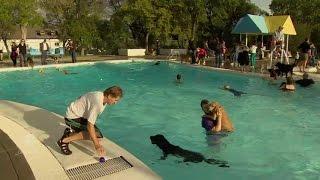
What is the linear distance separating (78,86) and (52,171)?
15.1 metres

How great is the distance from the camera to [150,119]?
13375 millimetres

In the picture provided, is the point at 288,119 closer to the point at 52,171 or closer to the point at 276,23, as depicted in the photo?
the point at 52,171

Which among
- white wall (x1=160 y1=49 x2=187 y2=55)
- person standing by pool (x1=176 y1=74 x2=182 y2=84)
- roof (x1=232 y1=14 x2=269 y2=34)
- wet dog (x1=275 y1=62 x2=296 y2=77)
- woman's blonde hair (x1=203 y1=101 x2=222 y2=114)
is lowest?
person standing by pool (x1=176 y1=74 x2=182 y2=84)

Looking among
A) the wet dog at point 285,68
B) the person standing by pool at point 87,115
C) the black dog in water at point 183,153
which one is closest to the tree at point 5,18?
the wet dog at point 285,68

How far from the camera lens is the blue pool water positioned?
28.5 ft

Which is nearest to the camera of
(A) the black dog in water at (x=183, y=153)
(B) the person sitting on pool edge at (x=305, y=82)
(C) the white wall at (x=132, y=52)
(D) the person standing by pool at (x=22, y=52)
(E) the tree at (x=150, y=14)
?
(A) the black dog in water at (x=183, y=153)

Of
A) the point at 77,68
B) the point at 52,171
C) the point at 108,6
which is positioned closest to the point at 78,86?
the point at 77,68

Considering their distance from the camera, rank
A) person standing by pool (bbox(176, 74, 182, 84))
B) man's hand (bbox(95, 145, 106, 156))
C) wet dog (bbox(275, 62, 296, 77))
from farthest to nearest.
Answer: person standing by pool (bbox(176, 74, 182, 84)), wet dog (bbox(275, 62, 296, 77)), man's hand (bbox(95, 145, 106, 156))

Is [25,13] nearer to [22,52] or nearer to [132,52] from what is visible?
[132,52]

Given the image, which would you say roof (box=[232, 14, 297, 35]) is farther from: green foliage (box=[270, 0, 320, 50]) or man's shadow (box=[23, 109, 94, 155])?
man's shadow (box=[23, 109, 94, 155])

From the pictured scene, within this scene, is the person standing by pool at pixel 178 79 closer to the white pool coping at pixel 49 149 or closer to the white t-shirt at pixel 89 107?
the white pool coping at pixel 49 149

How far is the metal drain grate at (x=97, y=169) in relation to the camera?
5.86 m

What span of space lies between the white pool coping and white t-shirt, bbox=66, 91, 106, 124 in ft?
2.02

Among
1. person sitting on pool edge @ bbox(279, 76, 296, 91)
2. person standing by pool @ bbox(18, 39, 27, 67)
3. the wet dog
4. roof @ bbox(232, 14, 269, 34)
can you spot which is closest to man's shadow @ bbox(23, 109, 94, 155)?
person sitting on pool edge @ bbox(279, 76, 296, 91)
